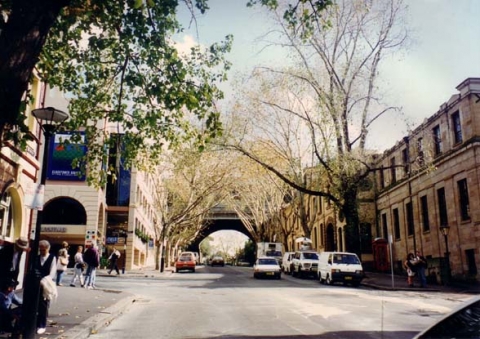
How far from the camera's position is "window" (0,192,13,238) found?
14.4m

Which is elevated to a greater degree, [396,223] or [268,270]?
[396,223]

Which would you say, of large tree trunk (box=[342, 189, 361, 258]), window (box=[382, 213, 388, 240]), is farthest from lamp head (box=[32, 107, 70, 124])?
window (box=[382, 213, 388, 240])

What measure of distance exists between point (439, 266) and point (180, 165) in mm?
18203

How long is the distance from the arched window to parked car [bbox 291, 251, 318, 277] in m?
17.0

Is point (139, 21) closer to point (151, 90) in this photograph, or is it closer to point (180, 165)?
point (151, 90)

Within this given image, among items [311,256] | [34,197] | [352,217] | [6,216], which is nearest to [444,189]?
[352,217]

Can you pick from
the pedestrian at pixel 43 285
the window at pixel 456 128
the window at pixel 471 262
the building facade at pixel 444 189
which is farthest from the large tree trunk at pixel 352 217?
the pedestrian at pixel 43 285

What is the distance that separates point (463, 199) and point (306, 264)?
11077mm

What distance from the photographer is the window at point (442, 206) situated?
2845cm

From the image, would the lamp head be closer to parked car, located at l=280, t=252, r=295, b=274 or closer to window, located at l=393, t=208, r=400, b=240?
parked car, located at l=280, t=252, r=295, b=274

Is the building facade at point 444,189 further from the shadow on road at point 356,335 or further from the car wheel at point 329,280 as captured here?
the shadow on road at point 356,335

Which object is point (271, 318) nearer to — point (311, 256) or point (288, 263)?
point (311, 256)

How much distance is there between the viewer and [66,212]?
3672cm

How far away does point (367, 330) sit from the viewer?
9.11 metres
